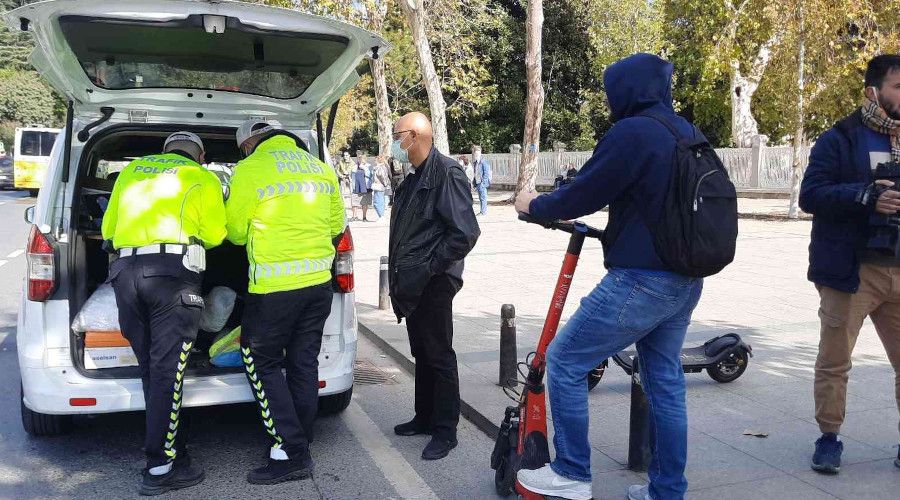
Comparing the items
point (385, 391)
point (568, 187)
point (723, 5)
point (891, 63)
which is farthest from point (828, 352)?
point (723, 5)

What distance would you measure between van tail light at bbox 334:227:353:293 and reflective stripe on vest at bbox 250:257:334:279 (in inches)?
19.0

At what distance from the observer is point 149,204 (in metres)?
3.95

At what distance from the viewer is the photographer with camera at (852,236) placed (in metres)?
3.68

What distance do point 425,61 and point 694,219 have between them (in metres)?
18.9

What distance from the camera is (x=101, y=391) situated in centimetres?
410

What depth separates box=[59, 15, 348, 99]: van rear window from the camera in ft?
14.2

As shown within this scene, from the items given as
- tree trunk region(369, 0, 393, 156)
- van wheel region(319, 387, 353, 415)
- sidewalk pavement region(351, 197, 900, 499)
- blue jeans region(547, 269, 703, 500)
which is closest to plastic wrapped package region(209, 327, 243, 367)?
van wheel region(319, 387, 353, 415)

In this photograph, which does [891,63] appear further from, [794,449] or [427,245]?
[427,245]

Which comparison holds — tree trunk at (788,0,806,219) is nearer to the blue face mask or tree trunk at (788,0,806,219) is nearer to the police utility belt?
the blue face mask

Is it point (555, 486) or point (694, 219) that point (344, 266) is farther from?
point (694, 219)

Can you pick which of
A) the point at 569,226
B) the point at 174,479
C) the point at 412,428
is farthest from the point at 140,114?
the point at 569,226

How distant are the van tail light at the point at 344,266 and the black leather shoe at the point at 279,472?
3.21 feet

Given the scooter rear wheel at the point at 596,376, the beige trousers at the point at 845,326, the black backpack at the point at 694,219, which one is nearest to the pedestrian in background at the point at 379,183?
the scooter rear wheel at the point at 596,376

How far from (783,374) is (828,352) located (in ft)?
6.47
